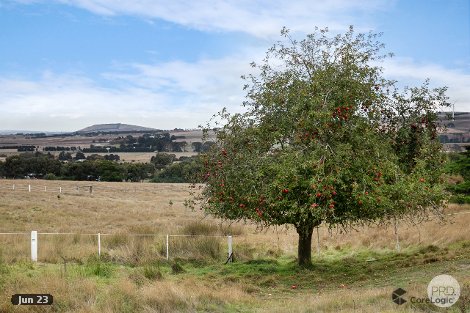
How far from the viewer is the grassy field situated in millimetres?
11617

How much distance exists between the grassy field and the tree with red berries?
6.24ft

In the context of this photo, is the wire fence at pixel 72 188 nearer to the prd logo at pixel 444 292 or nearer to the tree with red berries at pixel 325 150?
the tree with red berries at pixel 325 150

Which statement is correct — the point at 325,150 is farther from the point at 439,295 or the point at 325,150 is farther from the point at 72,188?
the point at 72,188

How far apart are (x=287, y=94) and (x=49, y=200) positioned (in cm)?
3768

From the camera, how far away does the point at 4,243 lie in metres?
22.4

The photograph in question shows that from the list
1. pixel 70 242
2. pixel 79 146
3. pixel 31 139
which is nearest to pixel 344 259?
pixel 70 242

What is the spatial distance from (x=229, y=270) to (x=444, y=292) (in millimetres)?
9149

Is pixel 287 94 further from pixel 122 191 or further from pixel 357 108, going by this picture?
pixel 122 191

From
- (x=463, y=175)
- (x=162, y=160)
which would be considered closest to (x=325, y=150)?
(x=463, y=175)

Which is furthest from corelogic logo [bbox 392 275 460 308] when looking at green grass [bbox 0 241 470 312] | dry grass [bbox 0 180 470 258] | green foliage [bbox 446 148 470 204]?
green foliage [bbox 446 148 470 204]

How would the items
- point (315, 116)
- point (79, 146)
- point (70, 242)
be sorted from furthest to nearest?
point (79, 146)
point (70, 242)
point (315, 116)
